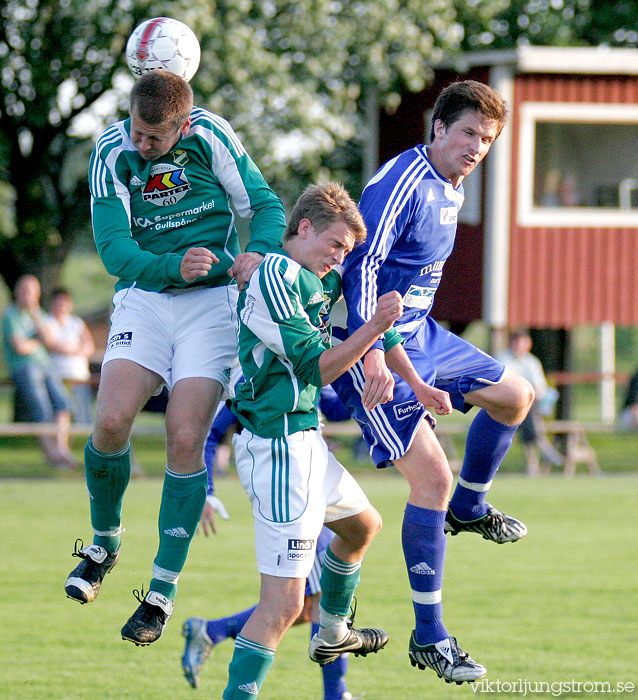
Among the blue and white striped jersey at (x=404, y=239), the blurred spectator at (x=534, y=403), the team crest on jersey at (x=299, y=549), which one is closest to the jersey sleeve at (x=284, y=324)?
the blue and white striped jersey at (x=404, y=239)

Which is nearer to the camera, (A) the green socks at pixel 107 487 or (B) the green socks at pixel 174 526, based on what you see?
(B) the green socks at pixel 174 526

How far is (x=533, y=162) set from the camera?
19000 mm

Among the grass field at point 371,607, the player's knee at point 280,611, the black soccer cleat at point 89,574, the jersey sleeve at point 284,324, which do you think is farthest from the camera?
the grass field at point 371,607

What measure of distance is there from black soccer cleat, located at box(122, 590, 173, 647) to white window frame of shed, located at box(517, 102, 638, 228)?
1457cm

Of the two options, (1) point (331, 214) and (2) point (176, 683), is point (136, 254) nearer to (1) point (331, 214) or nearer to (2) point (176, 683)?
(1) point (331, 214)

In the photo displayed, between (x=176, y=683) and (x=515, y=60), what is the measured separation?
14055 mm

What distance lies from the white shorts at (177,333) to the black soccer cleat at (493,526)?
4.34 feet

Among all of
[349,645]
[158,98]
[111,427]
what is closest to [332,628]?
[349,645]

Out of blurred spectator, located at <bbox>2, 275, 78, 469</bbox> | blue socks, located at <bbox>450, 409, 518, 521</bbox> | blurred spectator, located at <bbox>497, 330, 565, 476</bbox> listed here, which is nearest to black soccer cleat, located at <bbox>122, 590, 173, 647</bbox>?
blue socks, located at <bbox>450, 409, 518, 521</bbox>

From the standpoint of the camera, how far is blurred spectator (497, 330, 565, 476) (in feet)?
54.2

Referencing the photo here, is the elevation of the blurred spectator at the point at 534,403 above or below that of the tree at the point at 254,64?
below

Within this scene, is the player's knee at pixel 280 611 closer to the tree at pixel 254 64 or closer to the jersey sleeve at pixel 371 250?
the jersey sleeve at pixel 371 250

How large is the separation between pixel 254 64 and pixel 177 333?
1252 centimetres

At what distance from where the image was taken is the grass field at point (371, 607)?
6.48 metres
